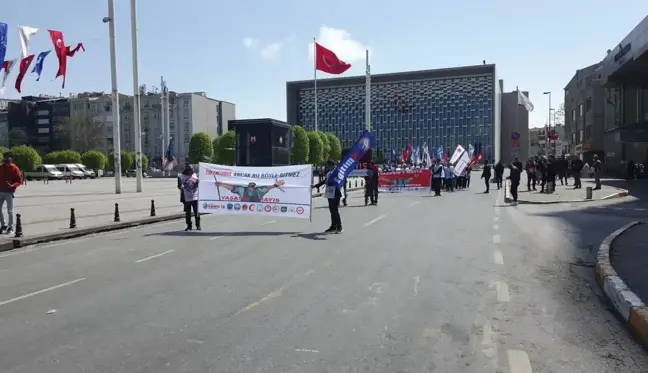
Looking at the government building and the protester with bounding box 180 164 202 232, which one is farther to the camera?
the government building

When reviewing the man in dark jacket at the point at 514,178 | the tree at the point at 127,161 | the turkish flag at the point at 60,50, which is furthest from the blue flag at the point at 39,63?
the tree at the point at 127,161

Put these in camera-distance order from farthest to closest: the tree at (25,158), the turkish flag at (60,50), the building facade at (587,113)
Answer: the tree at (25,158), the building facade at (587,113), the turkish flag at (60,50)

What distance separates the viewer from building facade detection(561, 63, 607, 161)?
2672 inches

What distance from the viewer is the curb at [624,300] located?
5.73 metres

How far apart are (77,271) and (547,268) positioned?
7820 mm

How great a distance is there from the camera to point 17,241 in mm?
12742

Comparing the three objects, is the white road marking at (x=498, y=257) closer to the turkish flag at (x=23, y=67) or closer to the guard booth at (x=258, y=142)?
the turkish flag at (x=23, y=67)

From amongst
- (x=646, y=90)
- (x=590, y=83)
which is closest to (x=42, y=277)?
(x=646, y=90)

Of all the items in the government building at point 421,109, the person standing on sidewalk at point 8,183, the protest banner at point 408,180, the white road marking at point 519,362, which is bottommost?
the white road marking at point 519,362

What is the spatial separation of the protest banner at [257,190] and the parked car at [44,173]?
75064mm

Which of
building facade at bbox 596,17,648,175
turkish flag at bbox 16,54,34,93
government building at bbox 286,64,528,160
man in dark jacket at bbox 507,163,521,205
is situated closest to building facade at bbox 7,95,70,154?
government building at bbox 286,64,528,160

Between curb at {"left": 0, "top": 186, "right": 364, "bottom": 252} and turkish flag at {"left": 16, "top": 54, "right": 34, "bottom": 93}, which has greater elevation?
turkish flag at {"left": 16, "top": 54, "right": 34, "bottom": 93}

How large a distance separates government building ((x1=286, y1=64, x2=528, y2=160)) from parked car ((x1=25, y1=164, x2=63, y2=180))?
91.0 metres

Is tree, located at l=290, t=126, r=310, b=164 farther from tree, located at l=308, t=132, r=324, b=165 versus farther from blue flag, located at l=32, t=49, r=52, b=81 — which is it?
blue flag, located at l=32, t=49, r=52, b=81
